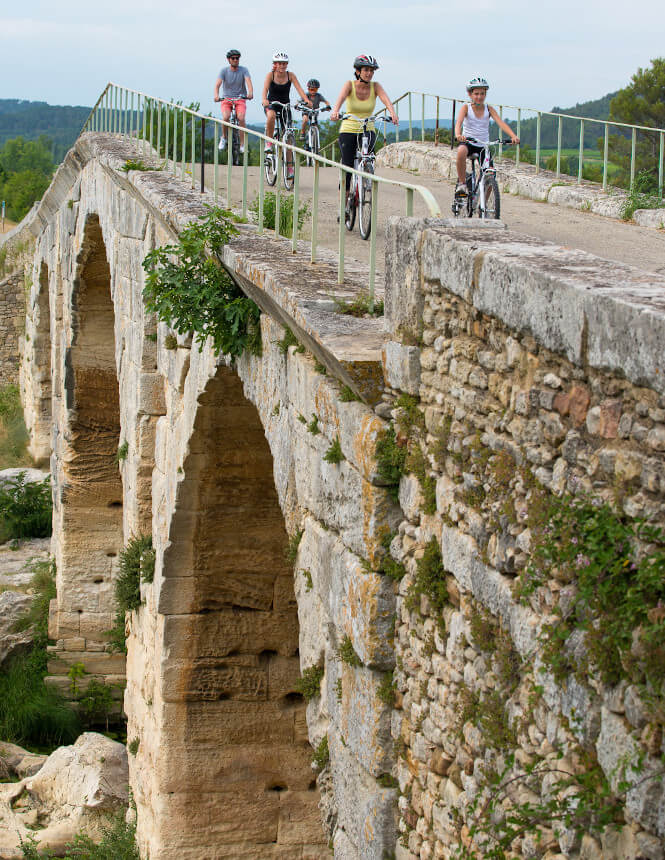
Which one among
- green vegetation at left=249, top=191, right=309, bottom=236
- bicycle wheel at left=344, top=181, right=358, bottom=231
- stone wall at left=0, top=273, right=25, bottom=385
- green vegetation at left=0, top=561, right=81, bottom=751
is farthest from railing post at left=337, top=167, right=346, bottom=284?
stone wall at left=0, top=273, right=25, bottom=385

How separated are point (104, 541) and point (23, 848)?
5.61 metres

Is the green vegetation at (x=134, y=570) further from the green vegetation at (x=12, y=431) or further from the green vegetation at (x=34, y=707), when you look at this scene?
the green vegetation at (x=12, y=431)

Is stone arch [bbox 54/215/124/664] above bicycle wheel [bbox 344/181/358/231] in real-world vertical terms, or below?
below

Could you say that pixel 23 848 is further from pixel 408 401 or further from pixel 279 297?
pixel 408 401

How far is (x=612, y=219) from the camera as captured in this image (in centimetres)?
937

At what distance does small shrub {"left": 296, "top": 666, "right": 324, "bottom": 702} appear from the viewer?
4.75 meters

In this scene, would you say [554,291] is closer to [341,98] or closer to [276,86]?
[341,98]

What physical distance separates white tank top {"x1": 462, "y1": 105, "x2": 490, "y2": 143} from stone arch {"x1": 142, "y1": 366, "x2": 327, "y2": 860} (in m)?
3.34

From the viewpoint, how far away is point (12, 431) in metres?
23.3

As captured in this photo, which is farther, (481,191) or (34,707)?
(34,707)

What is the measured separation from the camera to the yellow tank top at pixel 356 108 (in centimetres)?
796

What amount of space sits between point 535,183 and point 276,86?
9.32ft

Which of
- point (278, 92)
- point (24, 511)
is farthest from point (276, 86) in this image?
point (24, 511)

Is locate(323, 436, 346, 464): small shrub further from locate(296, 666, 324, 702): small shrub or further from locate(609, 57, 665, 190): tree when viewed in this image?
locate(609, 57, 665, 190): tree
